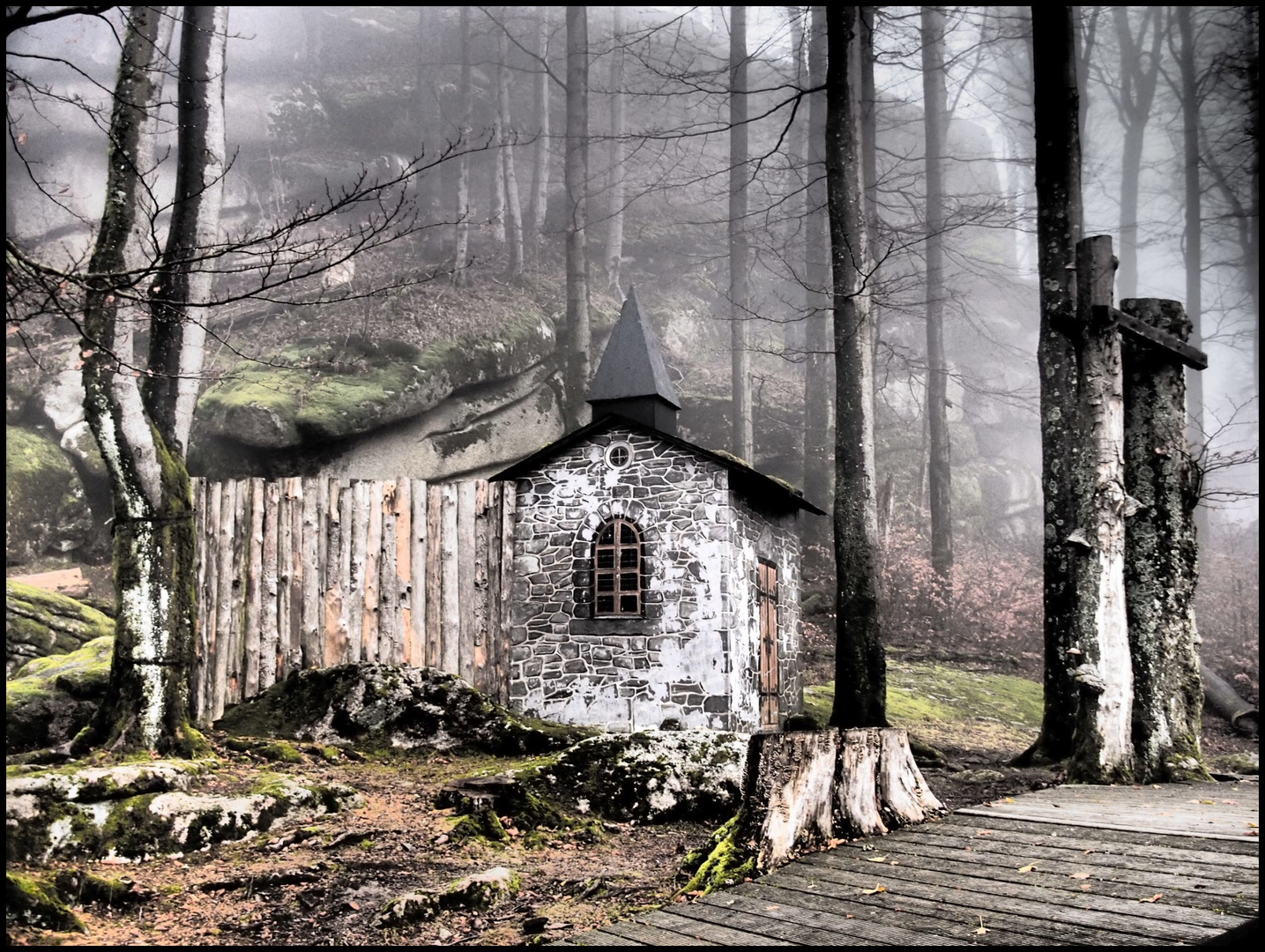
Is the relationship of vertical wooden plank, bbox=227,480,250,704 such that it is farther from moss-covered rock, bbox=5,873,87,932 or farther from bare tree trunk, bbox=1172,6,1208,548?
bare tree trunk, bbox=1172,6,1208,548

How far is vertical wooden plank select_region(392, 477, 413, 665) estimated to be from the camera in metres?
11.7

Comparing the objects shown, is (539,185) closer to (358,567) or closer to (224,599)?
(358,567)

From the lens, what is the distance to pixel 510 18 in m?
31.6

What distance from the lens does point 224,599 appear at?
11.1 metres

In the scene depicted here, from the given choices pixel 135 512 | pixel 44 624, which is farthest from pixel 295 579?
pixel 135 512

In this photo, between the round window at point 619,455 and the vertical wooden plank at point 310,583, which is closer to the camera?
the vertical wooden plank at point 310,583

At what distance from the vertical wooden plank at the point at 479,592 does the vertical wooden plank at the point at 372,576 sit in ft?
3.55

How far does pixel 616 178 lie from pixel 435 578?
869 inches

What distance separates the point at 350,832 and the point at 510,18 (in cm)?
3017

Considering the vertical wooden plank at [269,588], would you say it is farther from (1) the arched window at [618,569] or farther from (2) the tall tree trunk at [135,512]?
(1) the arched window at [618,569]

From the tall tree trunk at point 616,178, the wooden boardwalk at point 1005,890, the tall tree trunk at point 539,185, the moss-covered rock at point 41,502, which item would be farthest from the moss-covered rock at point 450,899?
the tall tree trunk at point 539,185

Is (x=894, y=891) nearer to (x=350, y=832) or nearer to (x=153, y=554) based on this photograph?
(x=350, y=832)

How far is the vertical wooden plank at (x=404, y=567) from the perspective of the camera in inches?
461

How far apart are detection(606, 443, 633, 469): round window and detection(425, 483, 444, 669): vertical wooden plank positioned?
2209 millimetres
